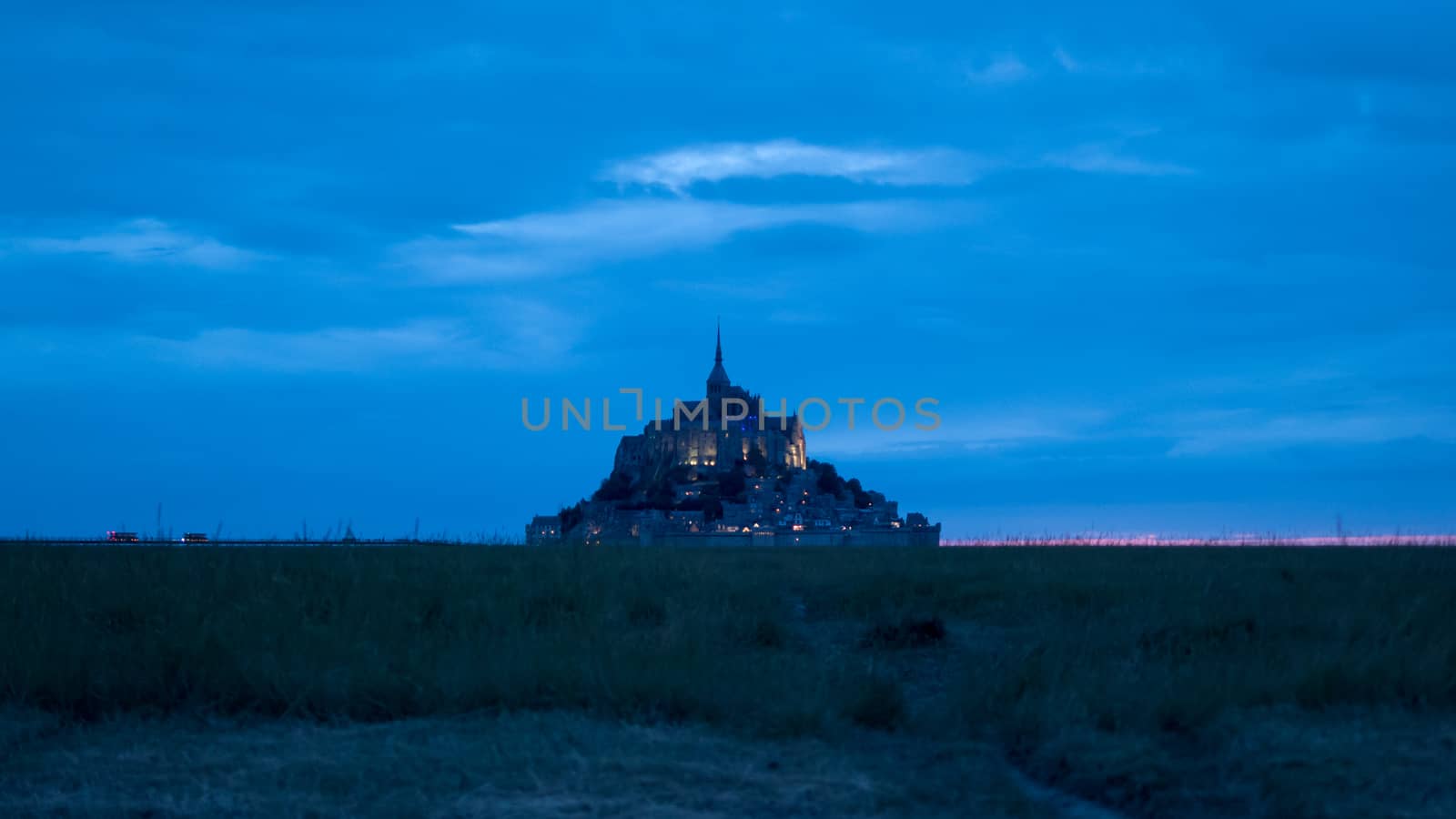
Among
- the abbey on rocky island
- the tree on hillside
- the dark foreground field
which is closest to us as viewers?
the dark foreground field

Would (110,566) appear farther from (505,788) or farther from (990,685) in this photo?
(990,685)

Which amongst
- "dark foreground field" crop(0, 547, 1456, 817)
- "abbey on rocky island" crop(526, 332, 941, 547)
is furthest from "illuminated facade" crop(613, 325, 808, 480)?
"dark foreground field" crop(0, 547, 1456, 817)

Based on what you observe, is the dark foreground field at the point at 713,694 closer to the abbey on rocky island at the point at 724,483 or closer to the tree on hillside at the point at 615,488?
the abbey on rocky island at the point at 724,483

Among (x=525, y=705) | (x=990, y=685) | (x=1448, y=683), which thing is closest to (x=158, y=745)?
(x=525, y=705)

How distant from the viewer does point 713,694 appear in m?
9.41

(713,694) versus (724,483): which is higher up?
(724,483)

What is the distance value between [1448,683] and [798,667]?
5.15 meters

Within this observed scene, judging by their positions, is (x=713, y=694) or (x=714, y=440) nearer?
(x=713, y=694)

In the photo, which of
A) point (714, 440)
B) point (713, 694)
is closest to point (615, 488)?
point (714, 440)

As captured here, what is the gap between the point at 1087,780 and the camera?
25.3 feet

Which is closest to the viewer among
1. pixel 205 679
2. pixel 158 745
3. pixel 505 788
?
pixel 505 788

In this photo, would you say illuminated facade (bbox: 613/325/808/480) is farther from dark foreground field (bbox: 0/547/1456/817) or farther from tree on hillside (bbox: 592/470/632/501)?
dark foreground field (bbox: 0/547/1456/817)

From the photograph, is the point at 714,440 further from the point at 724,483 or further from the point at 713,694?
the point at 713,694

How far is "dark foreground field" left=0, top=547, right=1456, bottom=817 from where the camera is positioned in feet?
24.4
